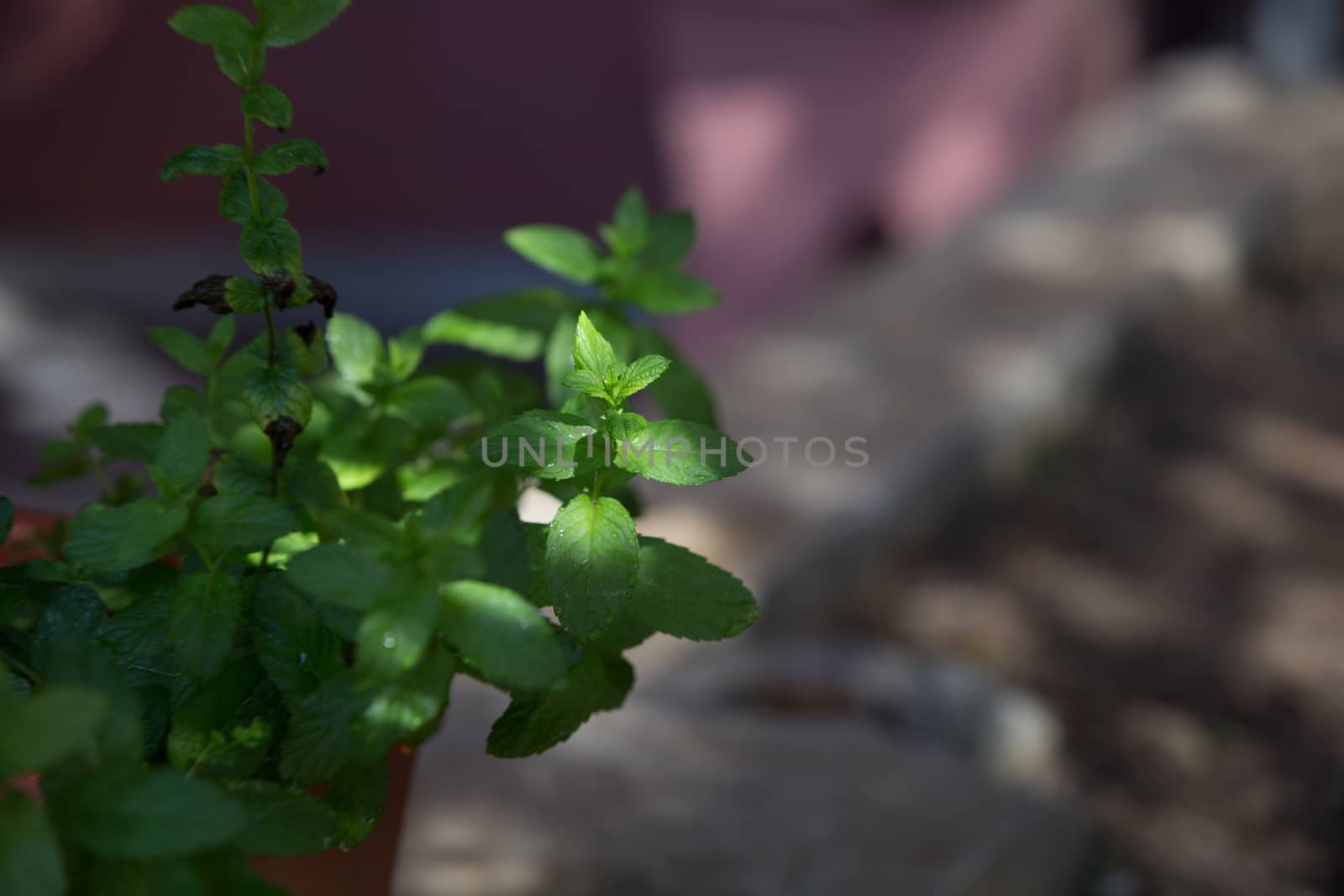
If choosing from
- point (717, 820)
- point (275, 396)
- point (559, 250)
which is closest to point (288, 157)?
point (275, 396)

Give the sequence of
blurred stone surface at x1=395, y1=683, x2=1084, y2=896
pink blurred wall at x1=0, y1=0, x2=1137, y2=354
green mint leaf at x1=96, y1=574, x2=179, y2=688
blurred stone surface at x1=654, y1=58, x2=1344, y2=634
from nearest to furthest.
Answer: green mint leaf at x1=96, y1=574, x2=179, y2=688, blurred stone surface at x1=395, y1=683, x2=1084, y2=896, blurred stone surface at x1=654, y1=58, x2=1344, y2=634, pink blurred wall at x1=0, y1=0, x2=1137, y2=354

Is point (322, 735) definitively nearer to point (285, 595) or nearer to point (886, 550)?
point (285, 595)

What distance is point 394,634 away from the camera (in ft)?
1.99

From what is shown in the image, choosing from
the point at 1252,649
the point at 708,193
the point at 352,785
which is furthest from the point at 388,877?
the point at 708,193

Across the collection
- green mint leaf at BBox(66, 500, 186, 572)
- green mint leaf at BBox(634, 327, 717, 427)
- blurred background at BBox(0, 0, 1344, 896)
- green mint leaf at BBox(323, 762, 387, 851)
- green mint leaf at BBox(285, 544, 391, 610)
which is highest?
blurred background at BBox(0, 0, 1344, 896)

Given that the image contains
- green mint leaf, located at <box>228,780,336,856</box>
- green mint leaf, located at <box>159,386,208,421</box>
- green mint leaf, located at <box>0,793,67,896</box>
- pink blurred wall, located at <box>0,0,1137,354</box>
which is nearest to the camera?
green mint leaf, located at <box>0,793,67,896</box>

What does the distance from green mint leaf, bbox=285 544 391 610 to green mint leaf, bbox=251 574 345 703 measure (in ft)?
0.19

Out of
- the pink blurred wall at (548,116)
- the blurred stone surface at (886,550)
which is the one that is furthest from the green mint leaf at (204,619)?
the pink blurred wall at (548,116)

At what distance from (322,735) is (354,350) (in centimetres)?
32

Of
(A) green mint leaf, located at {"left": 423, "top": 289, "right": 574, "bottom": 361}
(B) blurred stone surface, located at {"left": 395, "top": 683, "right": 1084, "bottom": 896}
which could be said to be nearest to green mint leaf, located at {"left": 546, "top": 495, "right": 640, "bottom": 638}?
(A) green mint leaf, located at {"left": 423, "top": 289, "right": 574, "bottom": 361}

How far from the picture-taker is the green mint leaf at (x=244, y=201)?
0.71m

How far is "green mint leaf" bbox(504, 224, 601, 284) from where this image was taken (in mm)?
1002

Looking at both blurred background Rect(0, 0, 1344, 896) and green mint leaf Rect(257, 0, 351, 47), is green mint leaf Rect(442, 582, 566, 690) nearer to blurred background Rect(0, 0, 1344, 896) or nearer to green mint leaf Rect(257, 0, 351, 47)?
green mint leaf Rect(257, 0, 351, 47)

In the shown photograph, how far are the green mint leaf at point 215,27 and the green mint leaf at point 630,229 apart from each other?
1.13ft
